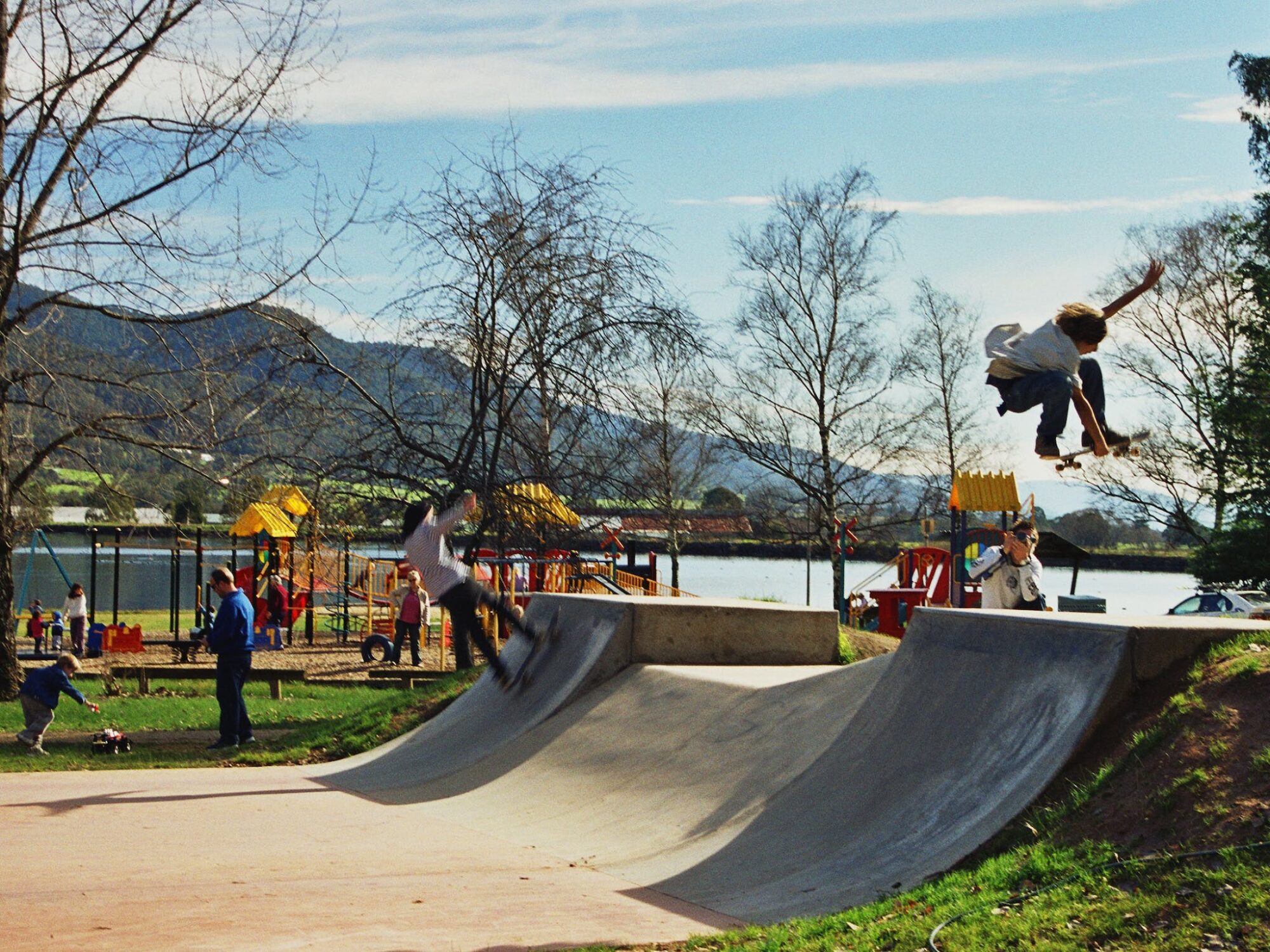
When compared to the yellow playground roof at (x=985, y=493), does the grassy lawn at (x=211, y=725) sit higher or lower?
lower

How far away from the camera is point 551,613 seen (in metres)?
13.8

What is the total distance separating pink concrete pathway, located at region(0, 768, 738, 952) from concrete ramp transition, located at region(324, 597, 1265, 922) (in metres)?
0.42

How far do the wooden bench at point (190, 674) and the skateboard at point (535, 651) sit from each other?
4858 mm

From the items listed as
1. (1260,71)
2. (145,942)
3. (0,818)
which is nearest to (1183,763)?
(145,942)

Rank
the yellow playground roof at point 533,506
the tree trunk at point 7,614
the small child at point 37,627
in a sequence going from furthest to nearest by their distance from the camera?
1. the small child at point 37,627
2. the tree trunk at point 7,614
3. the yellow playground roof at point 533,506

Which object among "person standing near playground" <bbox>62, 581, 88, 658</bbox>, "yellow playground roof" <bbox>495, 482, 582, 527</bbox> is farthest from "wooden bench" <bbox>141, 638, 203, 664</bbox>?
"yellow playground roof" <bbox>495, 482, 582, 527</bbox>

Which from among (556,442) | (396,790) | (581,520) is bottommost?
(396,790)

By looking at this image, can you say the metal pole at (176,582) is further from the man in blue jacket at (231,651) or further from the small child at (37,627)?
the man in blue jacket at (231,651)

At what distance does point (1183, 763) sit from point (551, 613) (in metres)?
8.79

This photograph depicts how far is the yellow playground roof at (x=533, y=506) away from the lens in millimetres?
15750

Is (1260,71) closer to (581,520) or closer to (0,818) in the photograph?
(581,520)

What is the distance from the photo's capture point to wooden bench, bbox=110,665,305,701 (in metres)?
16.7

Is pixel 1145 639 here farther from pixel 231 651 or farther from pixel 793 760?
pixel 231 651

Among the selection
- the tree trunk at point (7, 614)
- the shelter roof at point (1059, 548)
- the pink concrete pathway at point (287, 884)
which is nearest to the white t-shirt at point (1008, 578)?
the pink concrete pathway at point (287, 884)
